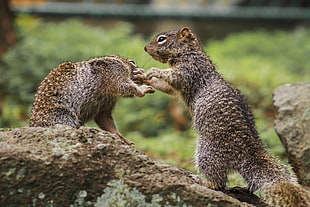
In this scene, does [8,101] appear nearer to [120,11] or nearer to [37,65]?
[37,65]

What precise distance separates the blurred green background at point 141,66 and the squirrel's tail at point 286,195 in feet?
11.4

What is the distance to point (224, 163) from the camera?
16.1 ft

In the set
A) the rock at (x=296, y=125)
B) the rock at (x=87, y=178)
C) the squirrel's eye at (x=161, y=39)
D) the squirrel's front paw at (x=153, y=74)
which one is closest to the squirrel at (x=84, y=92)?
the squirrel's front paw at (x=153, y=74)

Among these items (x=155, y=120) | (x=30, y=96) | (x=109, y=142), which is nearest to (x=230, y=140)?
(x=109, y=142)

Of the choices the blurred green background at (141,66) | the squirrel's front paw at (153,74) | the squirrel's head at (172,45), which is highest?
the blurred green background at (141,66)

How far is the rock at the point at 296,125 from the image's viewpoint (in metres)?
5.97

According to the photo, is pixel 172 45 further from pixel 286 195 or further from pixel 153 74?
pixel 286 195

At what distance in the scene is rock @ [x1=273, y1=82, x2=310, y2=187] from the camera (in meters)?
5.97

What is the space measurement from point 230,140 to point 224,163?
0.29m

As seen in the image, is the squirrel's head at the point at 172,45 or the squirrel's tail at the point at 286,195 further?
the squirrel's head at the point at 172,45

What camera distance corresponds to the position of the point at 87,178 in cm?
393

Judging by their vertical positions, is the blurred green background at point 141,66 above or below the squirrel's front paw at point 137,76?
above

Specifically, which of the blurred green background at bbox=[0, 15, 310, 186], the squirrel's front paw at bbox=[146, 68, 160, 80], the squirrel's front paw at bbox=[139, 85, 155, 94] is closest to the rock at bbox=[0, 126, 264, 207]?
the squirrel's front paw at bbox=[139, 85, 155, 94]

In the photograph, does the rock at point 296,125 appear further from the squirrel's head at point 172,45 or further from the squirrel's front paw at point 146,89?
the squirrel's front paw at point 146,89
